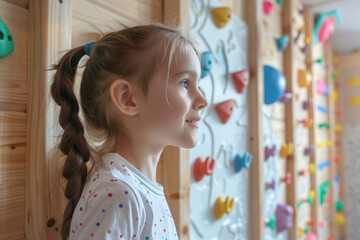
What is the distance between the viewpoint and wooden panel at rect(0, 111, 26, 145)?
0.55 metres

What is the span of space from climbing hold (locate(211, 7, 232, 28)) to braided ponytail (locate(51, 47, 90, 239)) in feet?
2.25

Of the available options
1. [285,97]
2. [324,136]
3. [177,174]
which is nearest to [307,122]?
[285,97]

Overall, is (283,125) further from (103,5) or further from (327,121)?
(103,5)

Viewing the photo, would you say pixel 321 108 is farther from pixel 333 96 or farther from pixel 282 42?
pixel 282 42

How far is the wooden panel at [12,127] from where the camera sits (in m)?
0.55

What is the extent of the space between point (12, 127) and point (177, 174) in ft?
1.47

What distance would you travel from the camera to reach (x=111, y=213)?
0.47m

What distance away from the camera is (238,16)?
1335mm

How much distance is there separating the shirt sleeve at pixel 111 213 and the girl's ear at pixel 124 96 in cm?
14

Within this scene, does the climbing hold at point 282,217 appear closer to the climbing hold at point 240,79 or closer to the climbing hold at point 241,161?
the climbing hold at point 241,161

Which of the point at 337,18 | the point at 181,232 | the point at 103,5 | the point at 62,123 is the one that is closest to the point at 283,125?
the point at 337,18

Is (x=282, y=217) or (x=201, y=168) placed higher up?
(x=201, y=168)

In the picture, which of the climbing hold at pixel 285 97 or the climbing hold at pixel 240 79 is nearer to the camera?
the climbing hold at pixel 240 79

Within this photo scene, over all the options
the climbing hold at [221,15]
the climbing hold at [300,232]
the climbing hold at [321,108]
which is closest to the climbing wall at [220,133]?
the climbing hold at [221,15]
